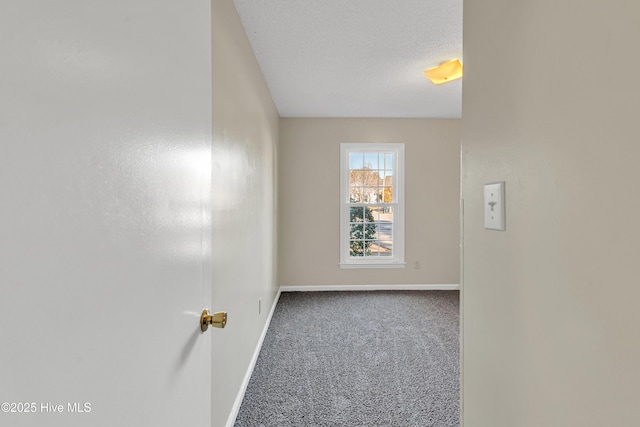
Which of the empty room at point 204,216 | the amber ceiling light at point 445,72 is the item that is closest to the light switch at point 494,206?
the empty room at point 204,216

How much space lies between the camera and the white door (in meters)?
0.35

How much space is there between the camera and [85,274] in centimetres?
44

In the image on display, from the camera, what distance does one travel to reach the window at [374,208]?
181 inches

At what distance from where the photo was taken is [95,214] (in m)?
0.46

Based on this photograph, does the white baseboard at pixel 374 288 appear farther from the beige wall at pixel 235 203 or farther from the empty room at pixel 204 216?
the empty room at pixel 204 216

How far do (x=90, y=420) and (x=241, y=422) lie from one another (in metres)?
1.62

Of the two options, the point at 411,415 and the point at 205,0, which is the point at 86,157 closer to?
the point at 205,0

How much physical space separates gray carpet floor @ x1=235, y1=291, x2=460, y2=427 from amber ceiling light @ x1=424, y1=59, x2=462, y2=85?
229cm

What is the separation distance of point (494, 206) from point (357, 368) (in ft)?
6.28

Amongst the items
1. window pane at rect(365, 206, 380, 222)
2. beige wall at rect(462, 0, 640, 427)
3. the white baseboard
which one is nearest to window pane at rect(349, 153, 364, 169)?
window pane at rect(365, 206, 380, 222)

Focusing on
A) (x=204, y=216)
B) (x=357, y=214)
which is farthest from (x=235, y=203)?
(x=357, y=214)

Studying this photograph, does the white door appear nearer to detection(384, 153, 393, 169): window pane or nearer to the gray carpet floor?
the gray carpet floor

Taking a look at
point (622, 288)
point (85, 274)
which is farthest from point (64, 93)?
point (622, 288)

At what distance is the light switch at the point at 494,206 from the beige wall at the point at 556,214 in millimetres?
25
